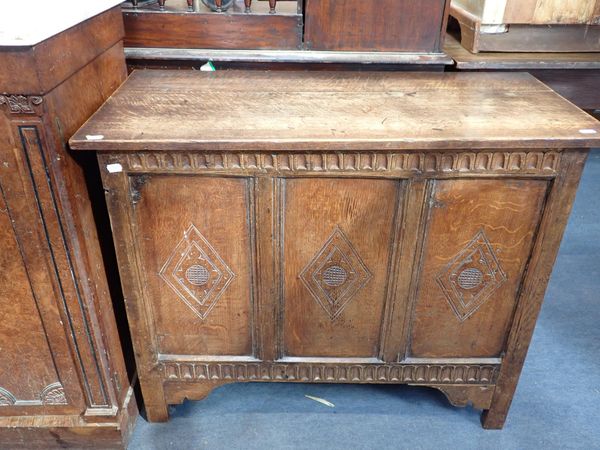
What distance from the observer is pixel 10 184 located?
117 centimetres

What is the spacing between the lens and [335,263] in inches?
54.7

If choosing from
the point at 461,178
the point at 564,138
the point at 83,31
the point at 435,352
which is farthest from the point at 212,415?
the point at 564,138

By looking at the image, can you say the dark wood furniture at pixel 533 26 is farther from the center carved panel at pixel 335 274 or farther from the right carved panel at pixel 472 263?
the center carved panel at pixel 335 274

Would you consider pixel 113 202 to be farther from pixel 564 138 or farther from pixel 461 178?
pixel 564 138

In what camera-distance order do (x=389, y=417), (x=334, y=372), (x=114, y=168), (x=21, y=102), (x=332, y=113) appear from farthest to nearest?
(x=389, y=417) → (x=334, y=372) → (x=332, y=113) → (x=114, y=168) → (x=21, y=102)

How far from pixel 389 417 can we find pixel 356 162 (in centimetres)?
93

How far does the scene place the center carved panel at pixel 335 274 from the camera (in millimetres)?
1367

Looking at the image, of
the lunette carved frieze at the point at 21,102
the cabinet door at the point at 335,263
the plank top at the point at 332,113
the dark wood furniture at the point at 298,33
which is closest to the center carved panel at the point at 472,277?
the cabinet door at the point at 335,263

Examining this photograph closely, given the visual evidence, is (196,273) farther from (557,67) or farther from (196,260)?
(557,67)

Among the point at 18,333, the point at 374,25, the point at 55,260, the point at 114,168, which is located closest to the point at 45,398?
the point at 18,333

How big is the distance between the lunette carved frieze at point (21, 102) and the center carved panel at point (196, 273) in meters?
0.45

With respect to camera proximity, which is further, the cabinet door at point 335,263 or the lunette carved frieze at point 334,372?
the lunette carved frieze at point 334,372

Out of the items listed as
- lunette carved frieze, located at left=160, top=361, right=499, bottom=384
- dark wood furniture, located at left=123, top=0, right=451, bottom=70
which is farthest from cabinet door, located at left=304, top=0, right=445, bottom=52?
lunette carved frieze, located at left=160, top=361, right=499, bottom=384

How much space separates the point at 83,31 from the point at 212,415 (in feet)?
3.96
